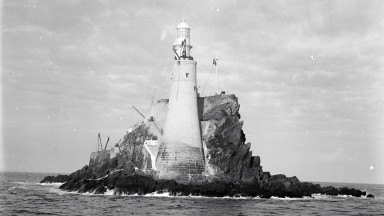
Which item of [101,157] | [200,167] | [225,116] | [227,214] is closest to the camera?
[227,214]

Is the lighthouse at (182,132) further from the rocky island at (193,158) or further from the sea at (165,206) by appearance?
the sea at (165,206)

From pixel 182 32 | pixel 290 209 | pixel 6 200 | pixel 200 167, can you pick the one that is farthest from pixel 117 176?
pixel 290 209

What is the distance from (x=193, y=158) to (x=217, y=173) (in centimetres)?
338

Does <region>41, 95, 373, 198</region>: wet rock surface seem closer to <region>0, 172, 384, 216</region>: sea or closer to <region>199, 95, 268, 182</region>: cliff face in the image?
<region>199, 95, 268, 182</region>: cliff face

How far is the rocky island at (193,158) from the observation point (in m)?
60.3

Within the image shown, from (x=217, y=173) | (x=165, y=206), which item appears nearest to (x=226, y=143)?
(x=217, y=173)

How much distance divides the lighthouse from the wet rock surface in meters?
1.30

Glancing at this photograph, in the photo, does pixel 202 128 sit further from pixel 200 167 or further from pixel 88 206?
pixel 88 206

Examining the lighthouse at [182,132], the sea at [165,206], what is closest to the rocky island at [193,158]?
the lighthouse at [182,132]

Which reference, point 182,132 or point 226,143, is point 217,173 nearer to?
point 226,143

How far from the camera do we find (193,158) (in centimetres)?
6262

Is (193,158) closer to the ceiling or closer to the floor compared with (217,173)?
closer to the ceiling

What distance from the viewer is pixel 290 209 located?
4925cm

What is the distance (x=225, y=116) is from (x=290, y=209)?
20.3m
